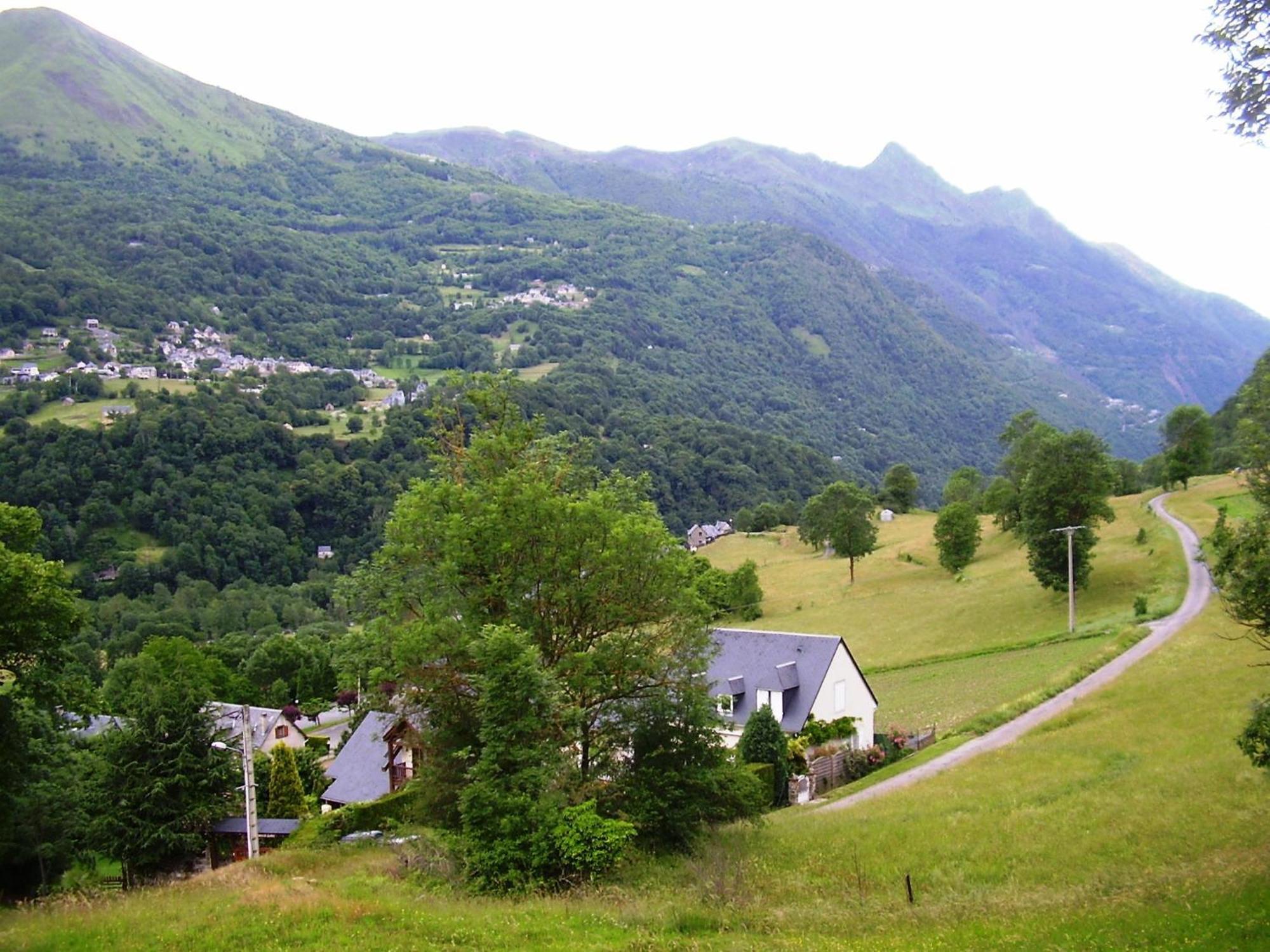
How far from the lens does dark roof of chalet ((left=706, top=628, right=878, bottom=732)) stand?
34812mm

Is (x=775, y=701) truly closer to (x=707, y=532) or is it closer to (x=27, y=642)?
(x=27, y=642)

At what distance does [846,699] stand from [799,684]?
6.11 feet

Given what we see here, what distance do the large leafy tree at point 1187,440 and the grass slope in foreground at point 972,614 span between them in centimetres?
389

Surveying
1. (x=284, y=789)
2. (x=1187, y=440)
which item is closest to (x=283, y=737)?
(x=284, y=789)

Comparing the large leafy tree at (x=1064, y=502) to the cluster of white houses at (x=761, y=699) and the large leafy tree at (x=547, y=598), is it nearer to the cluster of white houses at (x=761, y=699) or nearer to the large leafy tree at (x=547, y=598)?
the cluster of white houses at (x=761, y=699)

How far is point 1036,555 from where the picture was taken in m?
46.3

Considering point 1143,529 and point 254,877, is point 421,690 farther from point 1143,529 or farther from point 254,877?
point 1143,529

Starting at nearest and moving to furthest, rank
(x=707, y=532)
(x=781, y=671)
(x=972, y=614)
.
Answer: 1. (x=781, y=671)
2. (x=972, y=614)
3. (x=707, y=532)

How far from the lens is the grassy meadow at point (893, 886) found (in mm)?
11750

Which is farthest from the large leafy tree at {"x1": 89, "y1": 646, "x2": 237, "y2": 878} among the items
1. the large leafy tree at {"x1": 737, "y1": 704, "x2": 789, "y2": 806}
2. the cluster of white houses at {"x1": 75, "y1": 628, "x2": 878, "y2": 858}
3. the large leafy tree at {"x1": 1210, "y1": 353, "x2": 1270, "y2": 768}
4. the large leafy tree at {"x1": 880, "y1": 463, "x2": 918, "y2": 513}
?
the large leafy tree at {"x1": 880, "y1": 463, "x2": 918, "y2": 513}

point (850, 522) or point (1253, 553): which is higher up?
point (850, 522)

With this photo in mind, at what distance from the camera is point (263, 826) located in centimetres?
3309

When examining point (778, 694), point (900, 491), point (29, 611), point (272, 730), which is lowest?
point (272, 730)

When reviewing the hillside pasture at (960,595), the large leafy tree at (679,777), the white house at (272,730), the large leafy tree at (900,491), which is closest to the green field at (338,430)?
the large leafy tree at (900,491)
